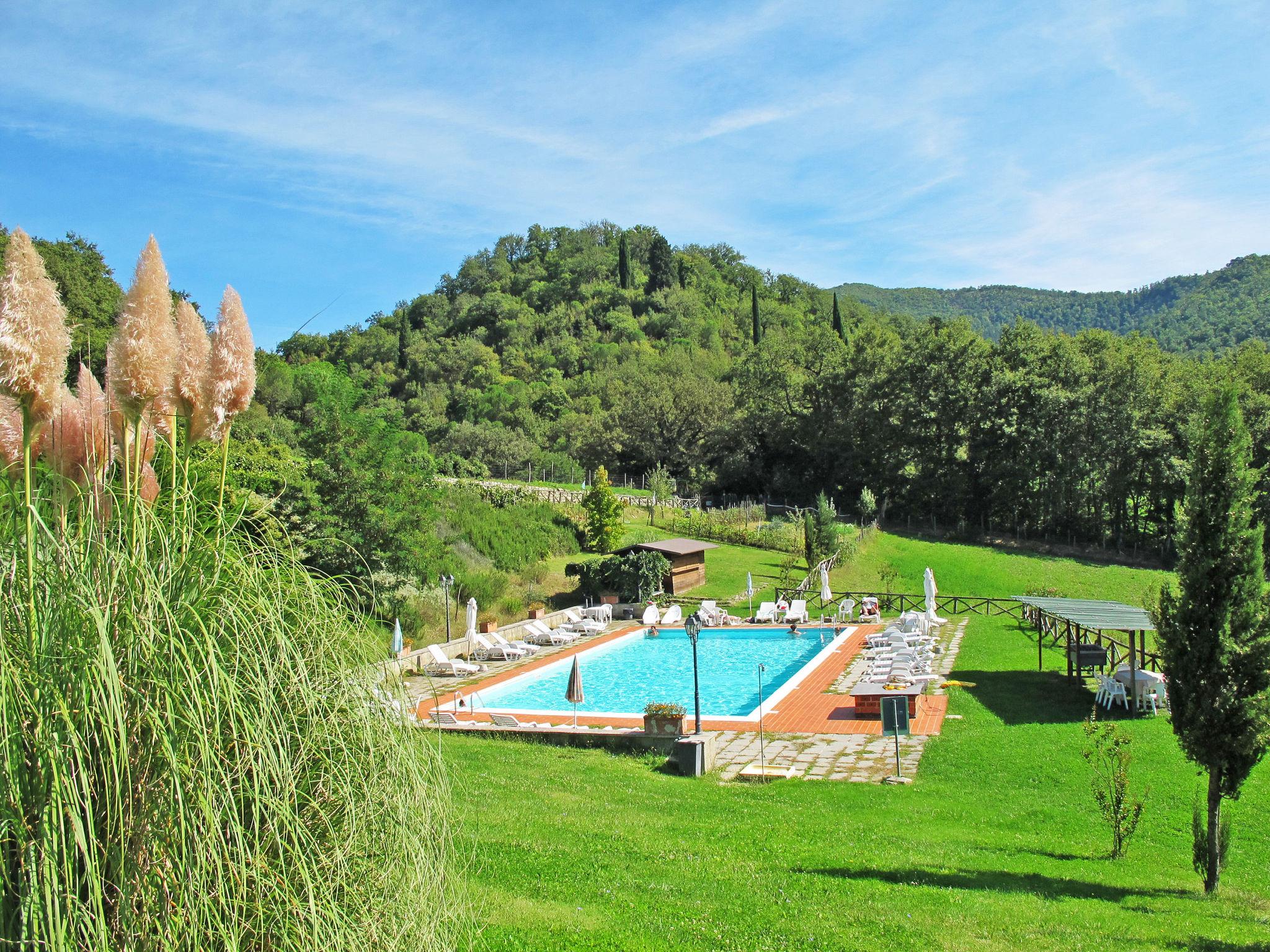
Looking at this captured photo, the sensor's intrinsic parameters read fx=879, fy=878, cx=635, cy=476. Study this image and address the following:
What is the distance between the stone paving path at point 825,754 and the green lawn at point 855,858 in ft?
1.09

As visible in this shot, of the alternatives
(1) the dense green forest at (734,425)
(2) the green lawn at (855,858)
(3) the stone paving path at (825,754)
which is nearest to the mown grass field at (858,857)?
(2) the green lawn at (855,858)

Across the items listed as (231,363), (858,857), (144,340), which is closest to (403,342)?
(858,857)

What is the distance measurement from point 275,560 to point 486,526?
2245 cm

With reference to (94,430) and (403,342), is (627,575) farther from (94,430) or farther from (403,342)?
(403,342)

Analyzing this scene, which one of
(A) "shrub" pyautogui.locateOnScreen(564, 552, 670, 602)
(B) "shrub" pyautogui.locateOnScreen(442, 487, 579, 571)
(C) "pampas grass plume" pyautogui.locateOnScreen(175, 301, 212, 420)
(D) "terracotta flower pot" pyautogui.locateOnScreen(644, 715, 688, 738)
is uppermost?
(C) "pampas grass plume" pyautogui.locateOnScreen(175, 301, 212, 420)

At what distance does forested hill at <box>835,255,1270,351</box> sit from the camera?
70375mm

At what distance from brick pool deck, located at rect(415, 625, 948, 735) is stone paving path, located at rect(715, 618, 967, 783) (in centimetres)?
35

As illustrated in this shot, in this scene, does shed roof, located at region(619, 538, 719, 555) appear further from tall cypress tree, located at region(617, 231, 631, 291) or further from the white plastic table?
tall cypress tree, located at region(617, 231, 631, 291)

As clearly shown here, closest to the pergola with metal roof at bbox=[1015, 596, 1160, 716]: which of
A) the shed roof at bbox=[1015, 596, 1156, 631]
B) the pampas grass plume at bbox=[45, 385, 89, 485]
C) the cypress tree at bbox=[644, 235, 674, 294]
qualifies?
the shed roof at bbox=[1015, 596, 1156, 631]

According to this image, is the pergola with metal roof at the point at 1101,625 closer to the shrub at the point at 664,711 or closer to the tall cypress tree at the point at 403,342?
the shrub at the point at 664,711

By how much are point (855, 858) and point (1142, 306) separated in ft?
420

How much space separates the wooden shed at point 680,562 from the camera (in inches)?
957

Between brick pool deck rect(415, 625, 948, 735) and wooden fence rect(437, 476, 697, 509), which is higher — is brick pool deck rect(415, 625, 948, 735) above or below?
below

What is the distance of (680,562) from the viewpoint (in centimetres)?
2478
